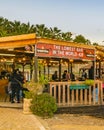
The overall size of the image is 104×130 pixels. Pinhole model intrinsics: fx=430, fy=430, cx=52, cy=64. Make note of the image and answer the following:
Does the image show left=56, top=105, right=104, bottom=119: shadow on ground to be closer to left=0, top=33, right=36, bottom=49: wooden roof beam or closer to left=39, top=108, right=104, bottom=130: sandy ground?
left=39, top=108, right=104, bottom=130: sandy ground

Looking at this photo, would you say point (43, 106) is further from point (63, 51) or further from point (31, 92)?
point (63, 51)

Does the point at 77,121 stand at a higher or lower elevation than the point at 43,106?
lower

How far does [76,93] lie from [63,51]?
1.77m

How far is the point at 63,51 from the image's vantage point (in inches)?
685

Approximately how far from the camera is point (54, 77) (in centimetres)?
2558

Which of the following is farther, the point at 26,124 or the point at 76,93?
the point at 76,93

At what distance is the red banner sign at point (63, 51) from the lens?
1603 centimetres

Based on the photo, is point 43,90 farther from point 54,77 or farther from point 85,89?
point 54,77

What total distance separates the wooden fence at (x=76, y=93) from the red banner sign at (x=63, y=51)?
1171mm

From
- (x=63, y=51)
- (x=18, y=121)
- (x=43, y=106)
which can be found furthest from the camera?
(x=63, y=51)

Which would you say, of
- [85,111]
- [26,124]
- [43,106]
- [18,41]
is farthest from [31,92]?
[26,124]

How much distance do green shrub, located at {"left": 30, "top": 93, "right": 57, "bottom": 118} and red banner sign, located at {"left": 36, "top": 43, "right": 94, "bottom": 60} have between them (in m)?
2.07

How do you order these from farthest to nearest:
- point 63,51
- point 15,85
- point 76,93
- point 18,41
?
point 15,85
point 63,51
point 76,93
point 18,41

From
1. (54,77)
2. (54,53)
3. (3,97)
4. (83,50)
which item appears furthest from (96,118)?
(54,77)
